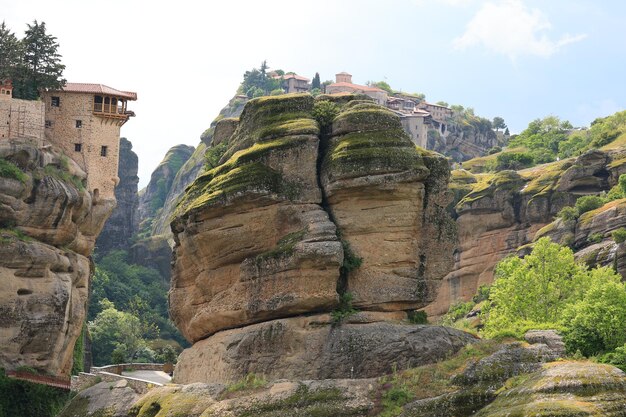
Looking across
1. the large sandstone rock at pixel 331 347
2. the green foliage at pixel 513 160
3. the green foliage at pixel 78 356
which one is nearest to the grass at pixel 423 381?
the large sandstone rock at pixel 331 347

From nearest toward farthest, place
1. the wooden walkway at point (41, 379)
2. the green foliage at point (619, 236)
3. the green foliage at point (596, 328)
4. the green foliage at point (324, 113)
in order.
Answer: the green foliage at point (596, 328) → the green foliage at point (324, 113) → the wooden walkway at point (41, 379) → the green foliage at point (619, 236)

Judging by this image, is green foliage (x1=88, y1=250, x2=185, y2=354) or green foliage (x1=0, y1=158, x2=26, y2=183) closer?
green foliage (x1=0, y1=158, x2=26, y2=183)

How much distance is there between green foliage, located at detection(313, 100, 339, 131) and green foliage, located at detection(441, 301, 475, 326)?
55358mm

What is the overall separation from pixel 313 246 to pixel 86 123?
47.9 metres

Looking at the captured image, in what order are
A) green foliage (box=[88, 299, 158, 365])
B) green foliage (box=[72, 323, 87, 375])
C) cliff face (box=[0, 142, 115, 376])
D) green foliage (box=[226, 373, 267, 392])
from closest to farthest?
green foliage (box=[226, 373, 267, 392]) < cliff face (box=[0, 142, 115, 376]) < green foliage (box=[72, 323, 87, 375]) < green foliage (box=[88, 299, 158, 365])

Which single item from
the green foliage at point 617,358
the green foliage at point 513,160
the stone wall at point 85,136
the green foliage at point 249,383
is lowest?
the green foliage at point 249,383

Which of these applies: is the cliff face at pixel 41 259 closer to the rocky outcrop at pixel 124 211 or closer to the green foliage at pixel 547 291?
the green foliage at pixel 547 291

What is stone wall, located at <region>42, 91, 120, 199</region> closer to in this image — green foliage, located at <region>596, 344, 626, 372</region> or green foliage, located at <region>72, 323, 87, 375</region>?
green foliage, located at <region>72, 323, 87, 375</region>

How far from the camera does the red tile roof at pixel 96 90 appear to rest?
95.8 metres

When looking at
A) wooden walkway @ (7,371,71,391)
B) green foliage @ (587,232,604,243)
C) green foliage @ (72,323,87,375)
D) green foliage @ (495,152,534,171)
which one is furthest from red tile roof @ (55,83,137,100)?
green foliage @ (495,152,534,171)

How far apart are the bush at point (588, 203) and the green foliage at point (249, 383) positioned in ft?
219

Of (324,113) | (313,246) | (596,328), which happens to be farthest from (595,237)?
(313,246)

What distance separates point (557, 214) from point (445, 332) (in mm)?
72188

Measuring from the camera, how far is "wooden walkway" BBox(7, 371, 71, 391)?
80.4m
